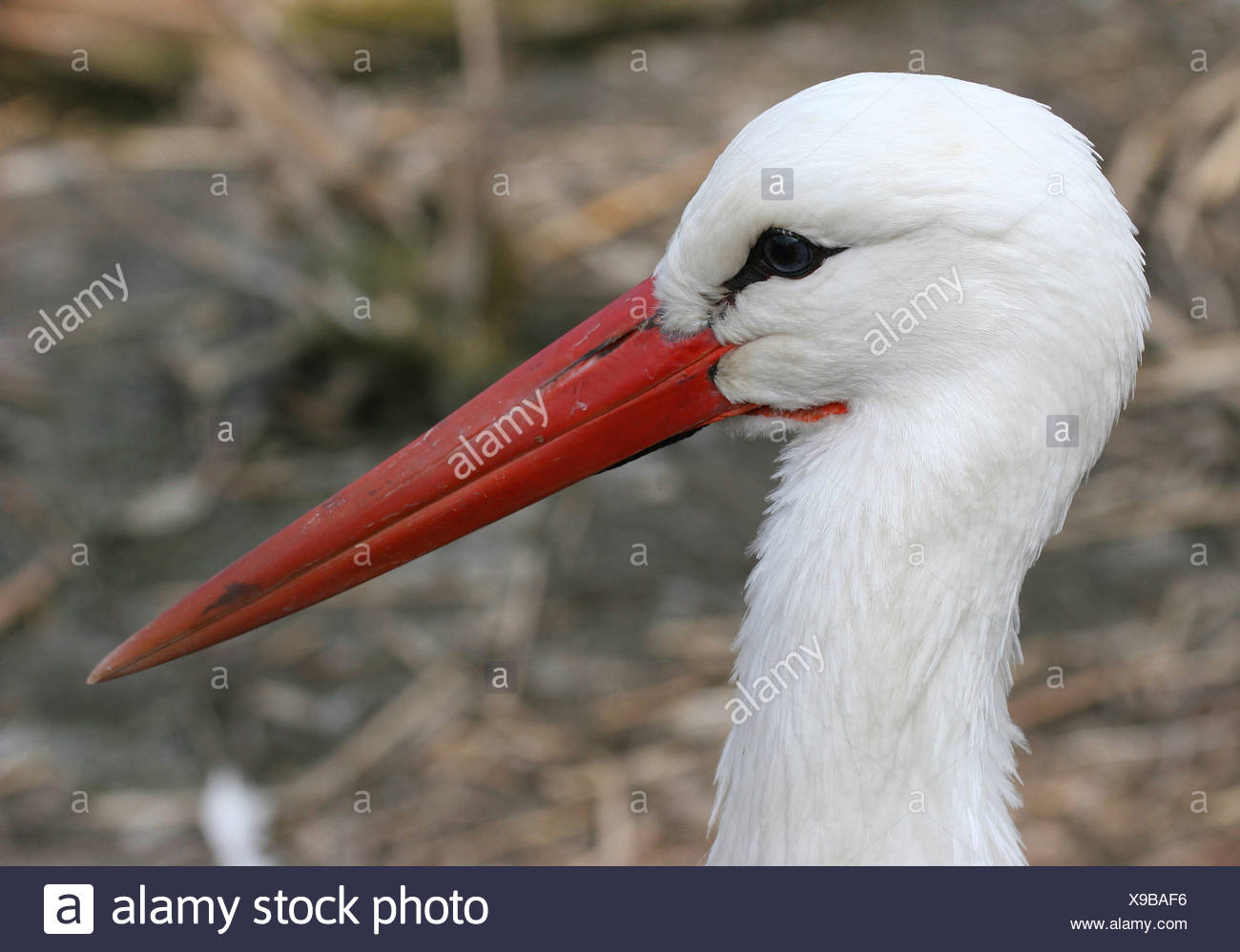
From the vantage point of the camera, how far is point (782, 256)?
4.50ft

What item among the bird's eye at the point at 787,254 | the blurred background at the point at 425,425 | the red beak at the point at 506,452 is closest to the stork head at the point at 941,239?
the bird's eye at the point at 787,254

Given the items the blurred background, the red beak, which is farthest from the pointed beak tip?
the blurred background

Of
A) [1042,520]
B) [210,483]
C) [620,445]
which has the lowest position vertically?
[1042,520]

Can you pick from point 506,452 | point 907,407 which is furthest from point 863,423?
point 506,452

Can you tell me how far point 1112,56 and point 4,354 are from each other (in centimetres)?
389

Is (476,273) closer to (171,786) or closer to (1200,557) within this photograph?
(171,786)

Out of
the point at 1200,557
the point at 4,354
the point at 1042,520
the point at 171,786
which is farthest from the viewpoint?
the point at 4,354

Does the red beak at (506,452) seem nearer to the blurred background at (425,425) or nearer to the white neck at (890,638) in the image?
the white neck at (890,638)

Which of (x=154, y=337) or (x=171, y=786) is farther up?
(x=154, y=337)

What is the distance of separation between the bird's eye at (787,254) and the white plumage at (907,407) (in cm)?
2

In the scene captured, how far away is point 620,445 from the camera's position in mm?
1549

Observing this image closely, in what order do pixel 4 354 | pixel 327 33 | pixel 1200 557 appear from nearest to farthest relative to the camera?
pixel 1200 557
pixel 4 354
pixel 327 33

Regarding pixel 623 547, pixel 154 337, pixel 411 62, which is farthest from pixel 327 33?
pixel 623 547

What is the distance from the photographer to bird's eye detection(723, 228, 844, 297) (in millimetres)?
1347
